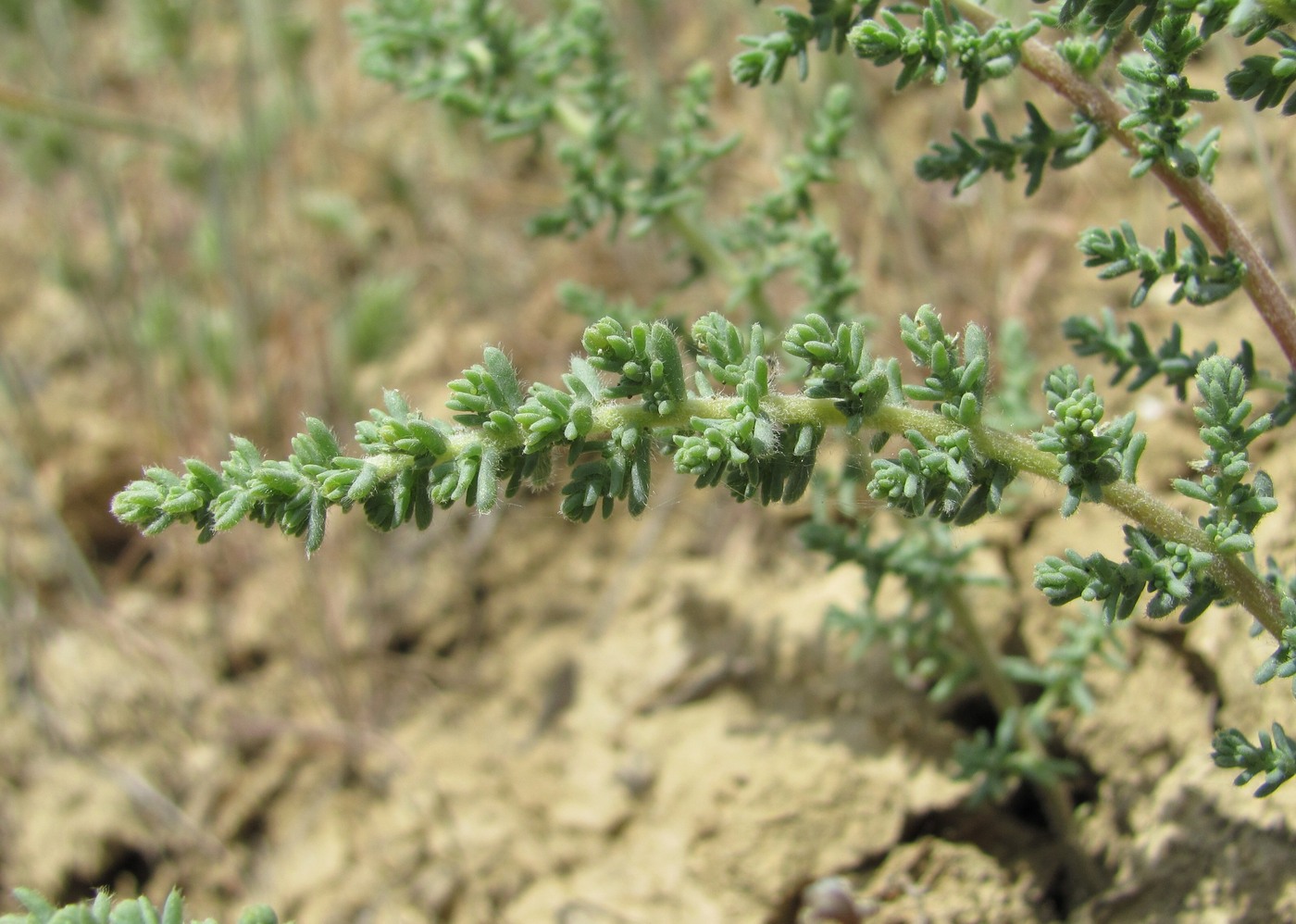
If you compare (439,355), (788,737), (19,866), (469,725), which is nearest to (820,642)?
(788,737)

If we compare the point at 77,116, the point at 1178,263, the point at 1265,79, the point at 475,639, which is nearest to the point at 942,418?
the point at 1178,263

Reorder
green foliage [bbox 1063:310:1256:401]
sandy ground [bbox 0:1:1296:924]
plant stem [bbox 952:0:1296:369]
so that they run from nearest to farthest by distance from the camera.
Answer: plant stem [bbox 952:0:1296:369] < green foliage [bbox 1063:310:1256:401] < sandy ground [bbox 0:1:1296:924]

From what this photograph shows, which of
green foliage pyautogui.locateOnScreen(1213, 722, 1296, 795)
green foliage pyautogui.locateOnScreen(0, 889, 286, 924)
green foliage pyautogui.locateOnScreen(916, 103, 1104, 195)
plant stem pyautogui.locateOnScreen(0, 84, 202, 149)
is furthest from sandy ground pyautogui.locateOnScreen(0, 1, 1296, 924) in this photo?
green foliage pyautogui.locateOnScreen(0, 889, 286, 924)

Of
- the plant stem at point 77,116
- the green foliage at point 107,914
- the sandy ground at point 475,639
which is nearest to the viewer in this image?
the green foliage at point 107,914

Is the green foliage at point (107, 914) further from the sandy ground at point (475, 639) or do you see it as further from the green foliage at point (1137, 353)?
the green foliage at point (1137, 353)

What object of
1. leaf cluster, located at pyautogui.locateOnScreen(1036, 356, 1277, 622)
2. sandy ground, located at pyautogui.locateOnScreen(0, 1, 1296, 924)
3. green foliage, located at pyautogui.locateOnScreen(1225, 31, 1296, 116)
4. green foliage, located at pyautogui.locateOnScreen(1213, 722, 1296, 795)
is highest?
green foliage, located at pyautogui.locateOnScreen(1225, 31, 1296, 116)

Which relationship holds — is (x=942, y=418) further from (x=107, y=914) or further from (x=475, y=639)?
(x=475, y=639)

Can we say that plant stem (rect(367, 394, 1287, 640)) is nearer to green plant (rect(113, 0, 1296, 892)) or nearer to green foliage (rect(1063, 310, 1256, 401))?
green plant (rect(113, 0, 1296, 892))

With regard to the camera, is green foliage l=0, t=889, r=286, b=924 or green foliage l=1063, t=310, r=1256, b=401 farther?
green foliage l=1063, t=310, r=1256, b=401

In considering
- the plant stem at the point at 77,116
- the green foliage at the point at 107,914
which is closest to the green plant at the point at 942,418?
the green foliage at the point at 107,914
